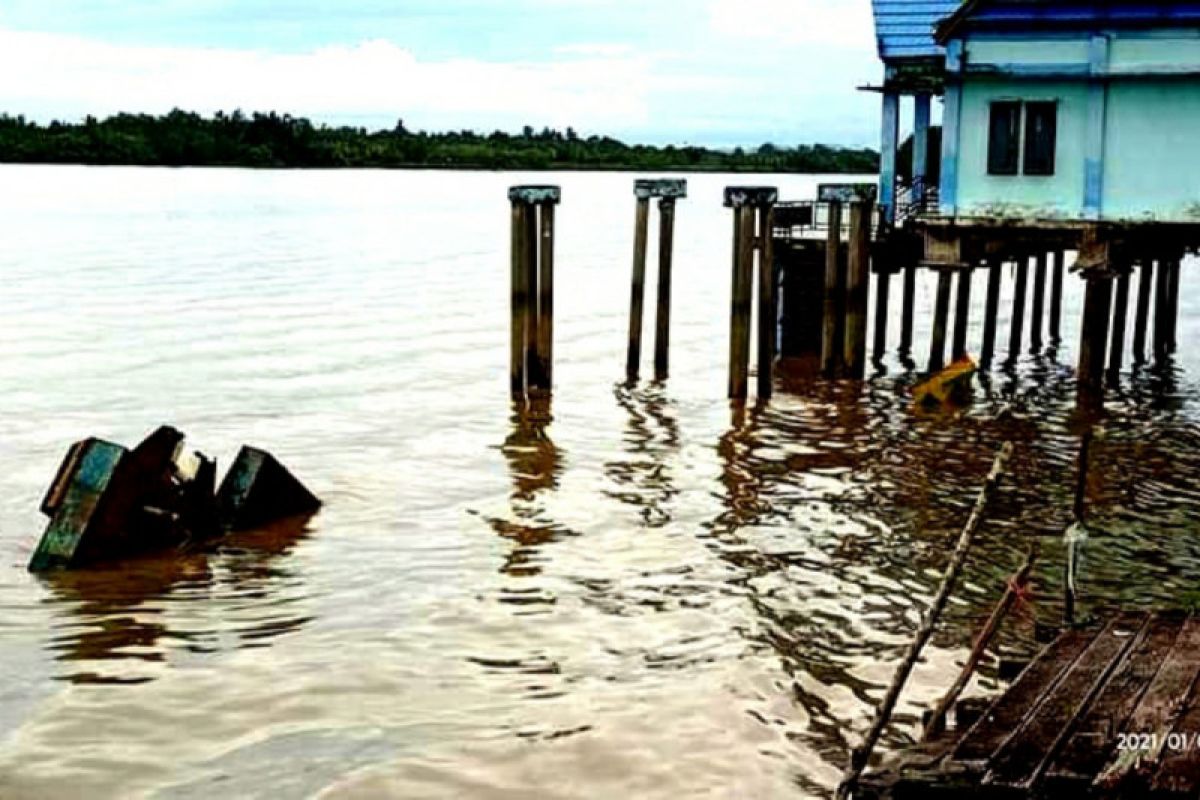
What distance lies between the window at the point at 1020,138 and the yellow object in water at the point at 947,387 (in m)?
3.84

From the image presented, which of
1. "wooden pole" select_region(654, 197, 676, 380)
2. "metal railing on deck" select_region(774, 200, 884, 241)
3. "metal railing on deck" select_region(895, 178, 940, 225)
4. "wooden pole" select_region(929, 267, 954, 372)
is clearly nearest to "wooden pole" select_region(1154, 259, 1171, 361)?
"wooden pole" select_region(929, 267, 954, 372)

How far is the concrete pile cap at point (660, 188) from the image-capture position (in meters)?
25.8

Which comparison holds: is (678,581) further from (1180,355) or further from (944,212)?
(1180,355)

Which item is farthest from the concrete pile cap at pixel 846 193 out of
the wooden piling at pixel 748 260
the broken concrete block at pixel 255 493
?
the broken concrete block at pixel 255 493

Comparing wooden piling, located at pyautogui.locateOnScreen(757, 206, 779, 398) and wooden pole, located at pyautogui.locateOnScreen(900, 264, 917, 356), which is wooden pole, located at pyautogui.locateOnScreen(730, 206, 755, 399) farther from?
wooden pole, located at pyautogui.locateOnScreen(900, 264, 917, 356)

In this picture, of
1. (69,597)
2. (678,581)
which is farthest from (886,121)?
(69,597)

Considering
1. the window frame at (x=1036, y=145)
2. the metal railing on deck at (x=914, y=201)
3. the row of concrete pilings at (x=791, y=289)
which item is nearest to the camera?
the window frame at (x=1036, y=145)

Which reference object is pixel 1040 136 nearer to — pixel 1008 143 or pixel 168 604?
pixel 1008 143

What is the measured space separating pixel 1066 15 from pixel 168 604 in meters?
14.8

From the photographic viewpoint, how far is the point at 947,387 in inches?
1023

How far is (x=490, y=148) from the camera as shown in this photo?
516 feet

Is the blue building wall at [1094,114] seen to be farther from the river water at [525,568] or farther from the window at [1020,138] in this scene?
the river water at [525,568]

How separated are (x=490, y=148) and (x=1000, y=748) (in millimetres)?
151965

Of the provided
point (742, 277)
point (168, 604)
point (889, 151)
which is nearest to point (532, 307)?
point (742, 277)
